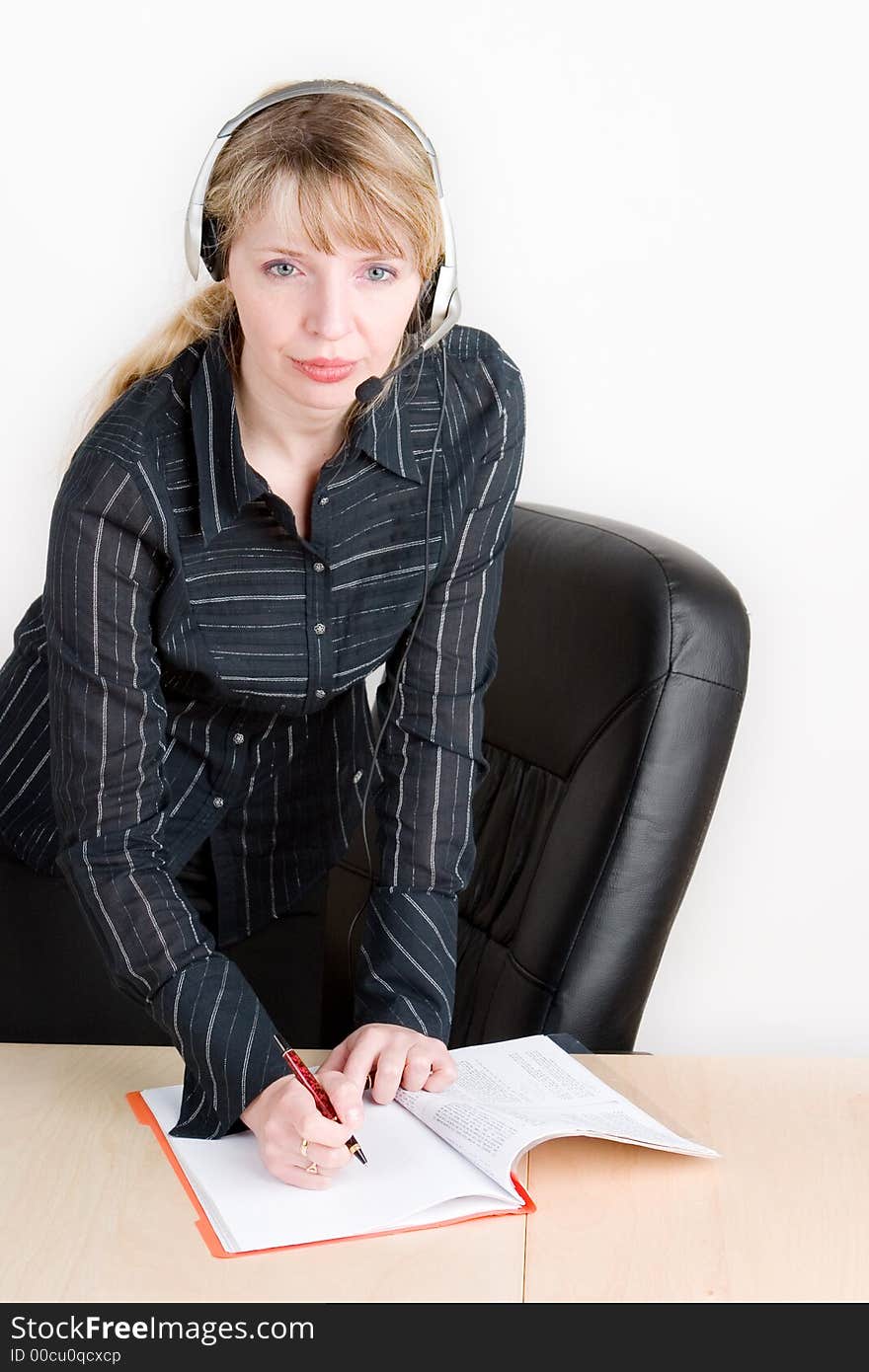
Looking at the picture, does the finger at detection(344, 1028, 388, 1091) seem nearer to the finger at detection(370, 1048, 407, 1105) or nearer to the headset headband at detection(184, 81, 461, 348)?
the finger at detection(370, 1048, 407, 1105)

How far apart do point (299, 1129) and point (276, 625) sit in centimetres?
44

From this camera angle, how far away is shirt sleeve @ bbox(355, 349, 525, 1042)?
1251 mm

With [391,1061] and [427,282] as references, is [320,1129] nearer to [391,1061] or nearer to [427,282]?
[391,1061]

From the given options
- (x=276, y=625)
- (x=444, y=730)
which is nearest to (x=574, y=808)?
(x=444, y=730)

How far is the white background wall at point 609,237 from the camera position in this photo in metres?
1.87

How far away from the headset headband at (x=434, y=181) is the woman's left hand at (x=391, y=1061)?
0.56 meters

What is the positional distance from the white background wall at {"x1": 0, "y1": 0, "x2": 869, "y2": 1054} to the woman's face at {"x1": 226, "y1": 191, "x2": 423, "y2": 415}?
0.79 meters

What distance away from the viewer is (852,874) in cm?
211

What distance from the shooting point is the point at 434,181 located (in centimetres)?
110

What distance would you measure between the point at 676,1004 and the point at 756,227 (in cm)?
114

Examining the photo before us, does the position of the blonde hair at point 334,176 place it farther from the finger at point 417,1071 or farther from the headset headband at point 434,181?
the finger at point 417,1071

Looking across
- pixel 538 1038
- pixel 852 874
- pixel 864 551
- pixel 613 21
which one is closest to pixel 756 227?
pixel 613 21

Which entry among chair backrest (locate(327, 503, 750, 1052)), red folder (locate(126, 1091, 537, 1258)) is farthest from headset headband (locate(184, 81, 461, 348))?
red folder (locate(126, 1091, 537, 1258))

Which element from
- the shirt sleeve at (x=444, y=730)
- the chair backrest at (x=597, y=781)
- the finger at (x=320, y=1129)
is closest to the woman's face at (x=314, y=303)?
the shirt sleeve at (x=444, y=730)
